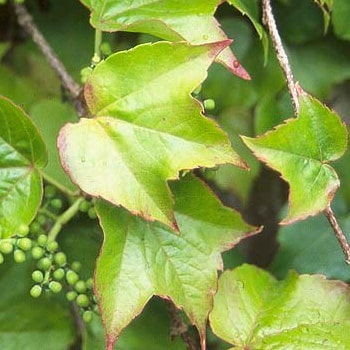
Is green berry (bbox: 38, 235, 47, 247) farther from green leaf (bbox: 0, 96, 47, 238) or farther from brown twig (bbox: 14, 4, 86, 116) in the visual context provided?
brown twig (bbox: 14, 4, 86, 116)

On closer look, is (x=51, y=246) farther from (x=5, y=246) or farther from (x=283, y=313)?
(x=283, y=313)

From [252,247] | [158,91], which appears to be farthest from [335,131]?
[252,247]

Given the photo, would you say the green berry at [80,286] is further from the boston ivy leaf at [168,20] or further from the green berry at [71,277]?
the boston ivy leaf at [168,20]

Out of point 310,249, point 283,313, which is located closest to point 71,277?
point 283,313

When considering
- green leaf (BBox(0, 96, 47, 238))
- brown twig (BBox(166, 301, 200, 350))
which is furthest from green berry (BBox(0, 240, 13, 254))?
brown twig (BBox(166, 301, 200, 350))

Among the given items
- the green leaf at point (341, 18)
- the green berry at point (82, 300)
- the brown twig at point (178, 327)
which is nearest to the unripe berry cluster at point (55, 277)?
the green berry at point (82, 300)
